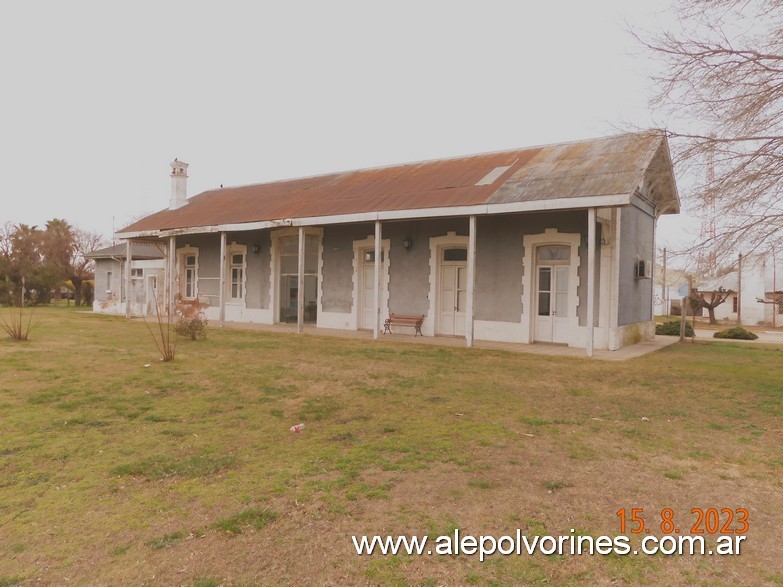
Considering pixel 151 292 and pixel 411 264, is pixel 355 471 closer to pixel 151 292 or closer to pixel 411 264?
pixel 411 264

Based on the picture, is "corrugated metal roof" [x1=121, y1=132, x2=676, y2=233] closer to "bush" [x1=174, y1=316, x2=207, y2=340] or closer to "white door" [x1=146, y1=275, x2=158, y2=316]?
"white door" [x1=146, y1=275, x2=158, y2=316]

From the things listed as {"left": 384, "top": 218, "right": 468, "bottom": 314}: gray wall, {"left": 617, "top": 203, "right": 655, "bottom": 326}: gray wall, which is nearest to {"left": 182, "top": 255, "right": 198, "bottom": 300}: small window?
{"left": 384, "top": 218, "right": 468, "bottom": 314}: gray wall

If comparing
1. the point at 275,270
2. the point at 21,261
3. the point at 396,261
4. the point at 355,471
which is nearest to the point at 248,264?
the point at 275,270

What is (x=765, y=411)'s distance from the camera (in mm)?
5395

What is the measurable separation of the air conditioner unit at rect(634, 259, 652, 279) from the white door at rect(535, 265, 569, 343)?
89.0 inches

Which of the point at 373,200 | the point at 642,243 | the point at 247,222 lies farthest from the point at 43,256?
the point at 642,243

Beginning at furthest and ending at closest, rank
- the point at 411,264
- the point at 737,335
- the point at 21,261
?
the point at 21,261 < the point at 737,335 < the point at 411,264

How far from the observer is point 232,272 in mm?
16250

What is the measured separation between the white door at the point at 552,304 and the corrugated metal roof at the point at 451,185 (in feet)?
6.65

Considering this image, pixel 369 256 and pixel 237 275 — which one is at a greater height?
pixel 369 256

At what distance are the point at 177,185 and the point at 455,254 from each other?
1209cm

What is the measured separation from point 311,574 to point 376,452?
163cm

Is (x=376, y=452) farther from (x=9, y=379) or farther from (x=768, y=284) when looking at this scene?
(x=768, y=284)

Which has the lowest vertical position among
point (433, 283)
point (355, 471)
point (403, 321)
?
point (355, 471)
